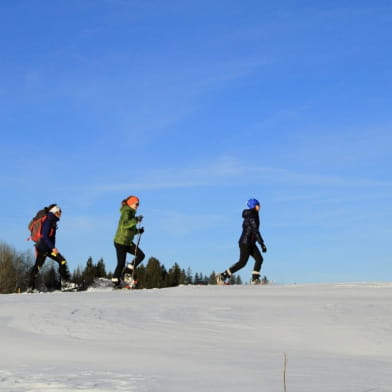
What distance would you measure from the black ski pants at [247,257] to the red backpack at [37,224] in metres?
4.23

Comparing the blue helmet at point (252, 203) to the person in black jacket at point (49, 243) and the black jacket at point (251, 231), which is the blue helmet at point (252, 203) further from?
the person in black jacket at point (49, 243)

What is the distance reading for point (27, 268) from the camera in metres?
44.0

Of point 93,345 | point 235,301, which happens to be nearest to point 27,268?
point 235,301

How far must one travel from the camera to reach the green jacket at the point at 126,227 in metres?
13.5

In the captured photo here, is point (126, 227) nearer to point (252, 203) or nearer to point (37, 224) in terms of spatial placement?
point (37, 224)

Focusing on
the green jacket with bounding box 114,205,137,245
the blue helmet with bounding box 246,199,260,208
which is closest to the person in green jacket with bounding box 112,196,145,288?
the green jacket with bounding box 114,205,137,245

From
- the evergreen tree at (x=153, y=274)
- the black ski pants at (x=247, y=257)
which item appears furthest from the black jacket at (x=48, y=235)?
the evergreen tree at (x=153, y=274)

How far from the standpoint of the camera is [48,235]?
535 inches

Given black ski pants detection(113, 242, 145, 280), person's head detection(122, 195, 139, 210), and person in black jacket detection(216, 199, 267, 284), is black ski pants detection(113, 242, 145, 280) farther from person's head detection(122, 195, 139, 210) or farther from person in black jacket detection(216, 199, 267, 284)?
person in black jacket detection(216, 199, 267, 284)

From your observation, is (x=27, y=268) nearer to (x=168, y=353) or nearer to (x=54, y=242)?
(x=54, y=242)

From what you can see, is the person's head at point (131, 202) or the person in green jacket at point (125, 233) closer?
the person in green jacket at point (125, 233)

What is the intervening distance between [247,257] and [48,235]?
4.35 m

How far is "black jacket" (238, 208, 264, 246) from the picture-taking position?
45.3ft

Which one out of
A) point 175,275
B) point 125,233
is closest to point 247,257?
point 125,233
